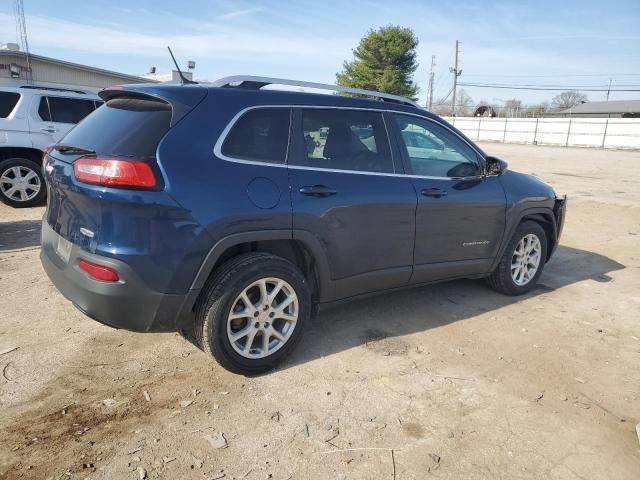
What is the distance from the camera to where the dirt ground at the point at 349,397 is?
8.24 feet

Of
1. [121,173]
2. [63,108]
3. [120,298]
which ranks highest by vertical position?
[63,108]

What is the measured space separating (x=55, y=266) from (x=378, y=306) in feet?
8.60

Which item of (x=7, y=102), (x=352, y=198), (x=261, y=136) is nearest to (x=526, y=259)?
(x=352, y=198)

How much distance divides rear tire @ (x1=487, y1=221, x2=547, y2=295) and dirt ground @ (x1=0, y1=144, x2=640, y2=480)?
0.22m

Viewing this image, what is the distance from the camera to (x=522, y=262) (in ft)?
16.3

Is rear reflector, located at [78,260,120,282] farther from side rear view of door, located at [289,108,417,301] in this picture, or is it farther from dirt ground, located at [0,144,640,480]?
side rear view of door, located at [289,108,417,301]

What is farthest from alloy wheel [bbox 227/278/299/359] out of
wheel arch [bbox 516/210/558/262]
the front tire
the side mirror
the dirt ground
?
wheel arch [bbox 516/210/558/262]

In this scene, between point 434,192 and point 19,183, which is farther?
point 19,183

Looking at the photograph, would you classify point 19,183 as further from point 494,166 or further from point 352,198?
point 494,166

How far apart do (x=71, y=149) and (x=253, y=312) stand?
5.01ft

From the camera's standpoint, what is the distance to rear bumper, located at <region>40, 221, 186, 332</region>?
109 inches

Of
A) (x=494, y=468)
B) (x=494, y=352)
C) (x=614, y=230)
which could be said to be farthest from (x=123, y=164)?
(x=614, y=230)

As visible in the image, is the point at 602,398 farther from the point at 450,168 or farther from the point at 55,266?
the point at 55,266

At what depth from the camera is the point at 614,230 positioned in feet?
26.7
